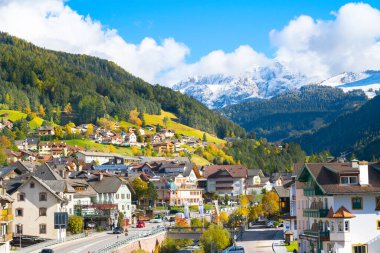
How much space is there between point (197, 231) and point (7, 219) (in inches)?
1300

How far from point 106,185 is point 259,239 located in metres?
43.4

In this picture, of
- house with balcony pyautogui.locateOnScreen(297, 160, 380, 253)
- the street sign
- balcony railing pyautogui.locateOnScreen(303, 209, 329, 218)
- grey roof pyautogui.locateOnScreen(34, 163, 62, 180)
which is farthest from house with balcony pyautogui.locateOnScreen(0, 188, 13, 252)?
grey roof pyautogui.locateOnScreen(34, 163, 62, 180)

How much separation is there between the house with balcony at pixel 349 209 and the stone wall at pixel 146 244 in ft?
75.0

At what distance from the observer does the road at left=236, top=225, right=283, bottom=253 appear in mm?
90125

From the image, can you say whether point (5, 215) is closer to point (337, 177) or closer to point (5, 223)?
point (5, 223)

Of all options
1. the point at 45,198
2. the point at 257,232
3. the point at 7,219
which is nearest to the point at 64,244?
the point at 7,219

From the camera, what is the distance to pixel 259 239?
10425 centimetres

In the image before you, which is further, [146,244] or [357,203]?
[146,244]

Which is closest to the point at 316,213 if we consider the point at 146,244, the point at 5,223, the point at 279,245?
the point at 279,245

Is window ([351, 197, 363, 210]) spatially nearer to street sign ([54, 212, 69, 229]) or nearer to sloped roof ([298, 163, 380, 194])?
sloped roof ([298, 163, 380, 194])

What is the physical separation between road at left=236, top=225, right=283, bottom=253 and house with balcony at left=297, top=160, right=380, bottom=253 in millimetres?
17345

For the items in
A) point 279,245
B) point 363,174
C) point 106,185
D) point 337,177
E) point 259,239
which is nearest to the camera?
point 363,174

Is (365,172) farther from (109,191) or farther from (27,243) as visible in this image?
(109,191)

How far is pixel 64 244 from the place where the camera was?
8962cm
